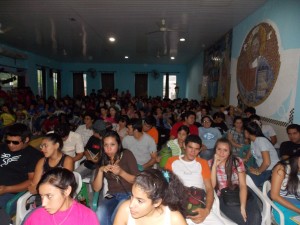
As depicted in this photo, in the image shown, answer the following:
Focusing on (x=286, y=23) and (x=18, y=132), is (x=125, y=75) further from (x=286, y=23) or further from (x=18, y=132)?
(x=18, y=132)

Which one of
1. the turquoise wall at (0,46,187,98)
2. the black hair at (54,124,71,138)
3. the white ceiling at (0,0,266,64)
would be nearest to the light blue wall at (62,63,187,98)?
the turquoise wall at (0,46,187,98)

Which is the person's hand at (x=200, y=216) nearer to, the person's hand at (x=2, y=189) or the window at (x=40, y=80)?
the person's hand at (x=2, y=189)

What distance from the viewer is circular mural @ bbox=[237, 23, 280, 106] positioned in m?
4.76

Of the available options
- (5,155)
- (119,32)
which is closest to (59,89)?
(119,32)

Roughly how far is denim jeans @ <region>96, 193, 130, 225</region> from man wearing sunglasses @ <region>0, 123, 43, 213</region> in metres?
0.91

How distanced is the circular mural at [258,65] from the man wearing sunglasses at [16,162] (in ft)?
14.2

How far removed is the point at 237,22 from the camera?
6707 millimetres

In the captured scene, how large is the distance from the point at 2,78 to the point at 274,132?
10766mm

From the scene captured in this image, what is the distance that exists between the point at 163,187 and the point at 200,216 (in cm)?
97

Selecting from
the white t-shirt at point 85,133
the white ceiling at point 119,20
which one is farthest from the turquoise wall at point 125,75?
the white t-shirt at point 85,133

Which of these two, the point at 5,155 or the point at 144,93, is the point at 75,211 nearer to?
the point at 5,155

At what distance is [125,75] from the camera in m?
18.8

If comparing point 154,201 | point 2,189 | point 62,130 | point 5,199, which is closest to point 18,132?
point 2,189

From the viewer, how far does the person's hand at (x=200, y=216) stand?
2348mm
